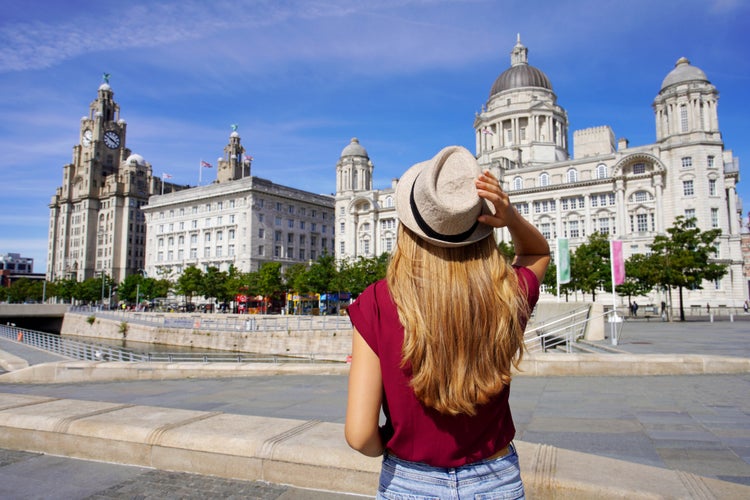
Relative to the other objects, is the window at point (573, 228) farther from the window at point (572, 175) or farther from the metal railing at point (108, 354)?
the metal railing at point (108, 354)

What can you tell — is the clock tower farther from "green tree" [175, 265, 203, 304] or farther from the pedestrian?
the pedestrian

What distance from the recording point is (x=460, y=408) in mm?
1874

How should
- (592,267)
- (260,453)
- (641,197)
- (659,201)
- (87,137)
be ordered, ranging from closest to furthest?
(260,453), (592,267), (659,201), (641,197), (87,137)

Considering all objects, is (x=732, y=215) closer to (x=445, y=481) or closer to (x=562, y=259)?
(x=562, y=259)

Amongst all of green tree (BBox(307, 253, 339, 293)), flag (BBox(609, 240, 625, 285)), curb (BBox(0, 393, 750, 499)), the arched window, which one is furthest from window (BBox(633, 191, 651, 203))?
Result: curb (BBox(0, 393, 750, 499))

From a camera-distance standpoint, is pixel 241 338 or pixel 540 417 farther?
pixel 241 338

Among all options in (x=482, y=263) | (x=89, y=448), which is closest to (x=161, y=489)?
(x=89, y=448)

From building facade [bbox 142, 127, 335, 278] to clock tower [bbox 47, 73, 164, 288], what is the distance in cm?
1591

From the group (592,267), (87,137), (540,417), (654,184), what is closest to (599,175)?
(654,184)

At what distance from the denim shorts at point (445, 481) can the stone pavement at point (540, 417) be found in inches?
76.1

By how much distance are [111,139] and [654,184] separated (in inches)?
4640

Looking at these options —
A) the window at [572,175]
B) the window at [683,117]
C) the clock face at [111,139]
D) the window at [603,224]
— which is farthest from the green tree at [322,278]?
the clock face at [111,139]

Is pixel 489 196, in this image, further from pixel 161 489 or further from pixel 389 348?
Answer: pixel 161 489

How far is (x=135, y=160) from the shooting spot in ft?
388
